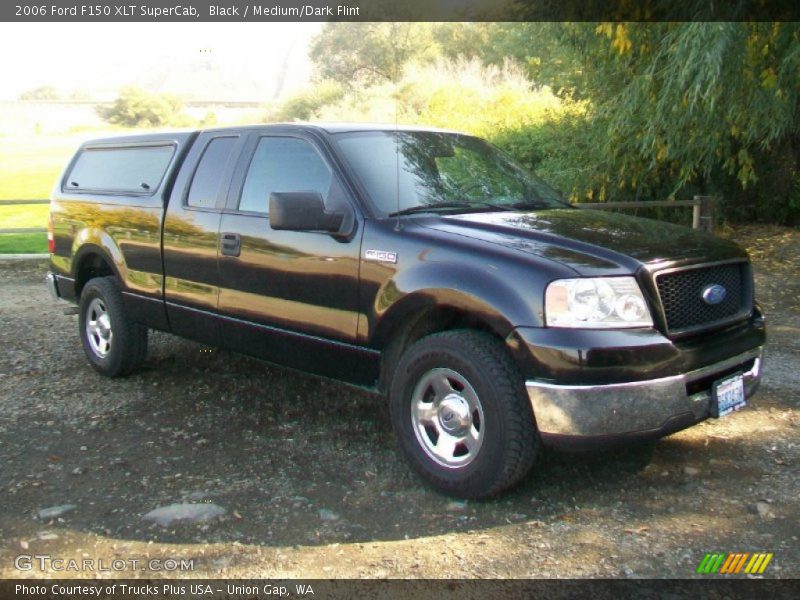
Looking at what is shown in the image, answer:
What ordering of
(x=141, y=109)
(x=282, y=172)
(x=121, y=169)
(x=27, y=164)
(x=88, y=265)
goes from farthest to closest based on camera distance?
(x=27, y=164) < (x=141, y=109) < (x=88, y=265) < (x=121, y=169) < (x=282, y=172)

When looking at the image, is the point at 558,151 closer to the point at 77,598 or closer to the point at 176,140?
the point at 176,140

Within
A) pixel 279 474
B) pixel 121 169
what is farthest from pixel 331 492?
pixel 121 169

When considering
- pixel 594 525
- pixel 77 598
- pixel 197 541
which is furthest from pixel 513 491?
pixel 77 598

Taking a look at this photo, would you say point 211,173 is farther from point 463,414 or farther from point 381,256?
point 463,414

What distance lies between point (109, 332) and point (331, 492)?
115 inches

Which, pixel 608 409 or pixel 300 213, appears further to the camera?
pixel 300 213

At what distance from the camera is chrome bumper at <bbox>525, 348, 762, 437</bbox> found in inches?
137

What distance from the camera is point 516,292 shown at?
3617mm

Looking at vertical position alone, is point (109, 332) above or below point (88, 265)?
below

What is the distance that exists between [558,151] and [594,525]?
1098 centimetres

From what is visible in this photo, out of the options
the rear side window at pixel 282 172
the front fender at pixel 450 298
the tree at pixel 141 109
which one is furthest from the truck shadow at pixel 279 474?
the tree at pixel 141 109

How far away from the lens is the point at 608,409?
3502mm

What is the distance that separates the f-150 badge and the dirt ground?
1.15m
